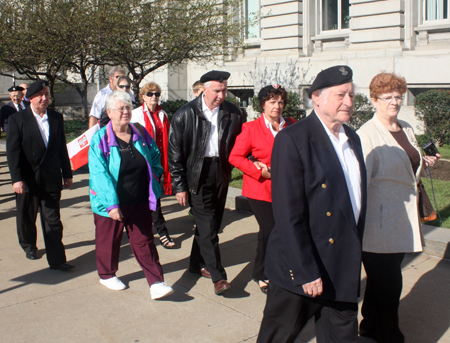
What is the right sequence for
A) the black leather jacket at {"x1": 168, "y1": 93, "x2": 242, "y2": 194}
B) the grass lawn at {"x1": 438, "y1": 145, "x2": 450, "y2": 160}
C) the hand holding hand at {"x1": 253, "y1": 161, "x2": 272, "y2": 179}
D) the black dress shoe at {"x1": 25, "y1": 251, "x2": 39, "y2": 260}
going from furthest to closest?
the grass lawn at {"x1": 438, "y1": 145, "x2": 450, "y2": 160} < the black dress shoe at {"x1": 25, "y1": 251, "x2": 39, "y2": 260} < the black leather jacket at {"x1": 168, "y1": 93, "x2": 242, "y2": 194} < the hand holding hand at {"x1": 253, "y1": 161, "x2": 272, "y2": 179}

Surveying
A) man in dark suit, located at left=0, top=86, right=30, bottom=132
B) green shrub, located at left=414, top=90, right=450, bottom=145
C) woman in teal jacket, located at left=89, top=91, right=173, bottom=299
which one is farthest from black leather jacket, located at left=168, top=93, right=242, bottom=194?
green shrub, located at left=414, top=90, right=450, bottom=145

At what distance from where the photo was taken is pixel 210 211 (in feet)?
16.6

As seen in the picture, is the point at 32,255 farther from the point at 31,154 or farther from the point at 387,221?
the point at 387,221

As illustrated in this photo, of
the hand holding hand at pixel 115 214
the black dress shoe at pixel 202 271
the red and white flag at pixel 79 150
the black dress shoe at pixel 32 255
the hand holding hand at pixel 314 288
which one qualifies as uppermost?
the red and white flag at pixel 79 150

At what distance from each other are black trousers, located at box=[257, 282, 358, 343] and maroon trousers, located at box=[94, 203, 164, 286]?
198 cm

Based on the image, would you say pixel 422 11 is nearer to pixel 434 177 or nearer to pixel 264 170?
pixel 434 177

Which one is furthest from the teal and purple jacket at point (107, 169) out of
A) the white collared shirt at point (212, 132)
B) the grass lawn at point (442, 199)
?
the grass lawn at point (442, 199)

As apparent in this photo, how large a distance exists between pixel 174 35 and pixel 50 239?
34.7ft

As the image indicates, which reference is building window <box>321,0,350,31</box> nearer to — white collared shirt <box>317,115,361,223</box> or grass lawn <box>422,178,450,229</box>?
grass lawn <box>422,178,450,229</box>

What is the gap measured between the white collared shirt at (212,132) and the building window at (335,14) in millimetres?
12906

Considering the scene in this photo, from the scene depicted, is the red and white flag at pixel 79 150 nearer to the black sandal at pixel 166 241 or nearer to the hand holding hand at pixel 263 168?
the black sandal at pixel 166 241

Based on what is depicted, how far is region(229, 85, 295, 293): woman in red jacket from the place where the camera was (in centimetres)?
477

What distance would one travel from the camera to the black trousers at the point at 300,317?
2932 millimetres

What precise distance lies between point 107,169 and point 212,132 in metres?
1.05
